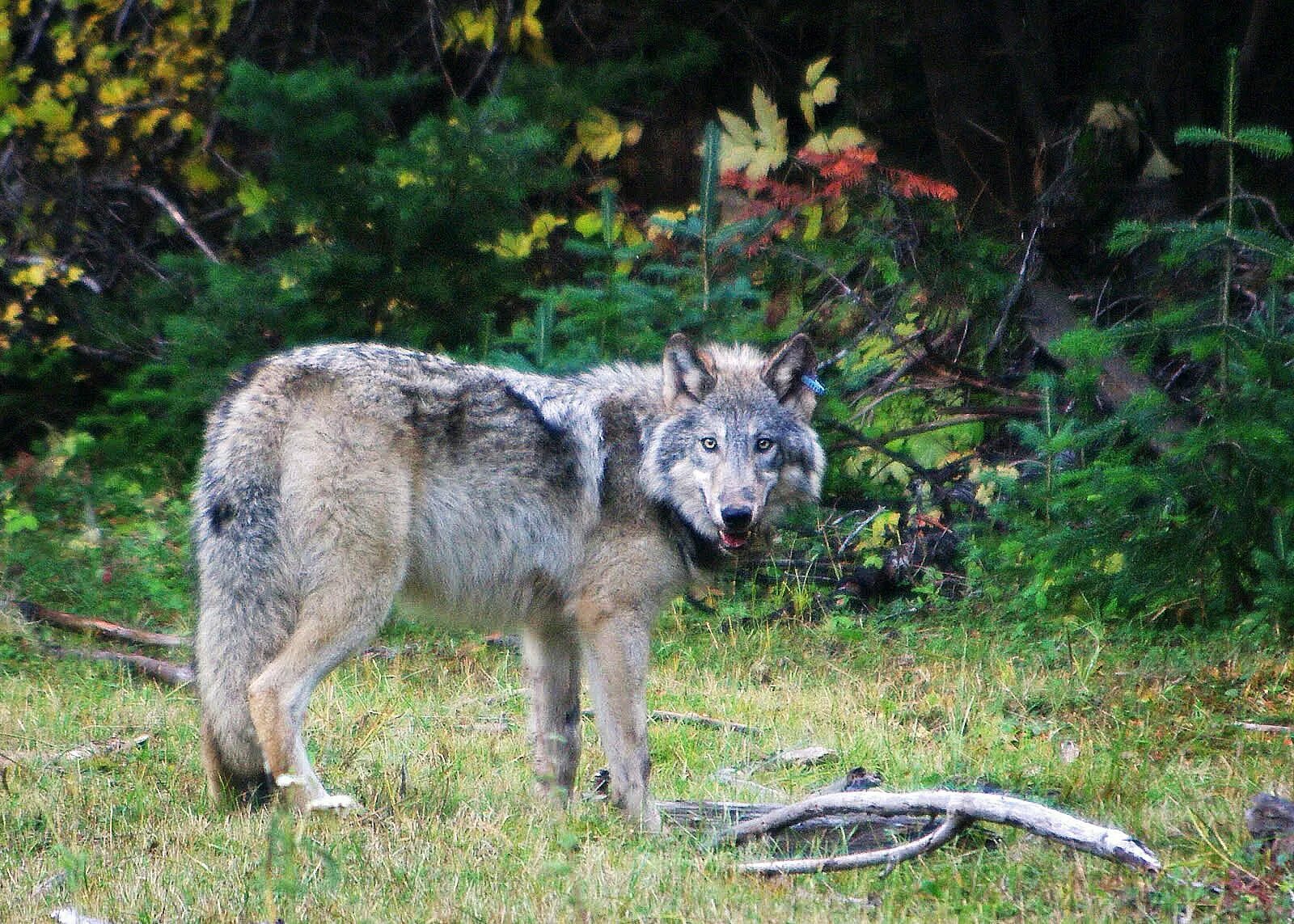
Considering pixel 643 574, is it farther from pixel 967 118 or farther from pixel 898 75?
pixel 898 75

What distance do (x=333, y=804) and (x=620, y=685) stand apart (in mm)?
1235

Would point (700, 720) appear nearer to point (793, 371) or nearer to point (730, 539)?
point (730, 539)

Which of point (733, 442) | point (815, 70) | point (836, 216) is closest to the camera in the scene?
point (733, 442)

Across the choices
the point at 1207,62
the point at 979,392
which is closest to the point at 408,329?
the point at 979,392

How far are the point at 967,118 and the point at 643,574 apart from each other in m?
5.06

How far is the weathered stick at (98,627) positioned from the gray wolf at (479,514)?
2630mm

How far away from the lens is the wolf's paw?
14.6 ft

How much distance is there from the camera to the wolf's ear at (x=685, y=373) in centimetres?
562

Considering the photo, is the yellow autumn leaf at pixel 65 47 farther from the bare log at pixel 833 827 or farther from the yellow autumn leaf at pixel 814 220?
the bare log at pixel 833 827

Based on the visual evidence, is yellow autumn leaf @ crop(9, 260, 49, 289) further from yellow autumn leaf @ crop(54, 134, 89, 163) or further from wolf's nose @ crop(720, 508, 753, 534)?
wolf's nose @ crop(720, 508, 753, 534)

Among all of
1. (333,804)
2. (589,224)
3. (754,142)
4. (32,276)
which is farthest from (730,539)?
(32,276)

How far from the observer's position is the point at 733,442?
17.9 ft

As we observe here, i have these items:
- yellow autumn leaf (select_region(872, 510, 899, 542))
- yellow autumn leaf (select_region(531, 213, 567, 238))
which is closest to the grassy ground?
yellow autumn leaf (select_region(872, 510, 899, 542))

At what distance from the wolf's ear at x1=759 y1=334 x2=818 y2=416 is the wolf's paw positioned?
2501 mm
